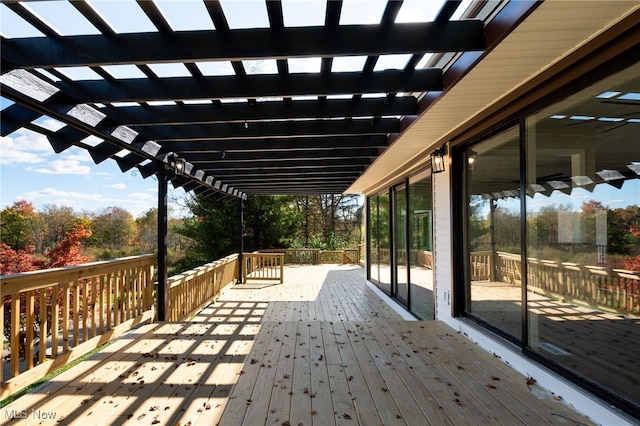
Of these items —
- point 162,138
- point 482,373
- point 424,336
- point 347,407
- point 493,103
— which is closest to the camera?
point 347,407

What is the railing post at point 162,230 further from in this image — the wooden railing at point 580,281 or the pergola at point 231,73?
the wooden railing at point 580,281

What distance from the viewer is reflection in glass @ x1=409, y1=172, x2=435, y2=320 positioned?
472 centimetres

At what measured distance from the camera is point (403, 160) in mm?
5375

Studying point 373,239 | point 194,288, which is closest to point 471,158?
point 194,288

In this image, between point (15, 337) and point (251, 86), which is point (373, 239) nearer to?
point (251, 86)

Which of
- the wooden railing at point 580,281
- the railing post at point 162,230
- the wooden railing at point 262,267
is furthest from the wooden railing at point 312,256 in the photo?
the wooden railing at point 580,281

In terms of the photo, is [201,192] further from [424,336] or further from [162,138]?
[424,336]

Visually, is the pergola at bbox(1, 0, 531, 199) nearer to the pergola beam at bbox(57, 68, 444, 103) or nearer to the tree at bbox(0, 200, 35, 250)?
the pergola beam at bbox(57, 68, 444, 103)

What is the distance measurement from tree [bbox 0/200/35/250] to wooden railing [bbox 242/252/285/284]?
25.9 feet

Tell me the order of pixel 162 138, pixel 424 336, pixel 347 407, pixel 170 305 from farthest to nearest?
pixel 170 305
pixel 162 138
pixel 424 336
pixel 347 407

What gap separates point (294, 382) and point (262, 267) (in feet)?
25.3

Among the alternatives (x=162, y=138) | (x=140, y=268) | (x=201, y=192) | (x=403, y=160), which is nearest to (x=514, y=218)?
A: (x=403, y=160)

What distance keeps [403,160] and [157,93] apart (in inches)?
146

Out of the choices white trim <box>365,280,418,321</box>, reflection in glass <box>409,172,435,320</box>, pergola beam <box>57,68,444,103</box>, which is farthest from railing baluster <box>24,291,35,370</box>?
white trim <box>365,280,418,321</box>
